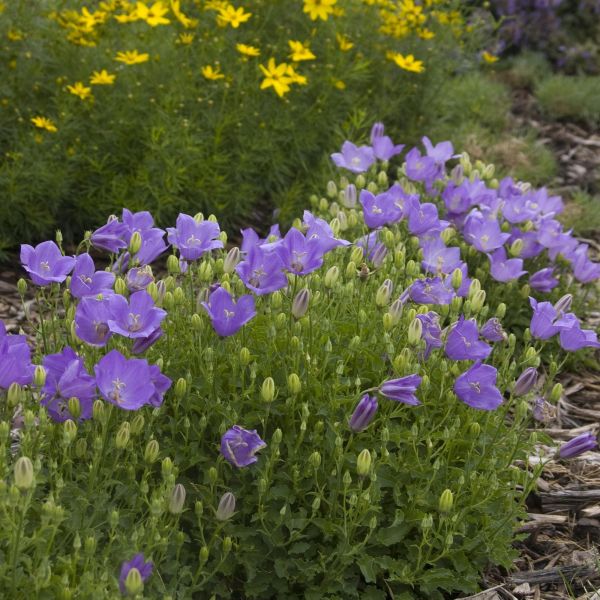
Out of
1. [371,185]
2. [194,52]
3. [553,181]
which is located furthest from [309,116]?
[553,181]

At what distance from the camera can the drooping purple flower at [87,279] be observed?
308cm

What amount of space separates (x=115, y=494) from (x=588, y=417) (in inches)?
106

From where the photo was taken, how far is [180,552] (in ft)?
9.84

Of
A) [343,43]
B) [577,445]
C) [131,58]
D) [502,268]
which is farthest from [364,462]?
[343,43]

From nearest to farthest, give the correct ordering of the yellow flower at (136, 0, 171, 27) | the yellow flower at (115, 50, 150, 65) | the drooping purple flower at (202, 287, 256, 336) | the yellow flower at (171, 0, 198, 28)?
the drooping purple flower at (202, 287, 256, 336) < the yellow flower at (115, 50, 150, 65) < the yellow flower at (136, 0, 171, 27) < the yellow flower at (171, 0, 198, 28)

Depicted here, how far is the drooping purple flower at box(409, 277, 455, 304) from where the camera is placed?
11.3 feet

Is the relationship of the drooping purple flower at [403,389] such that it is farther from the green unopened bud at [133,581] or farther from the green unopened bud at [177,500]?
the green unopened bud at [133,581]

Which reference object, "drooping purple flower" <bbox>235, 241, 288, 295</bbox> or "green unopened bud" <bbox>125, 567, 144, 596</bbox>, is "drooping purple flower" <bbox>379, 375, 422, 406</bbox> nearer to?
"drooping purple flower" <bbox>235, 241, 288, 295</bbox>

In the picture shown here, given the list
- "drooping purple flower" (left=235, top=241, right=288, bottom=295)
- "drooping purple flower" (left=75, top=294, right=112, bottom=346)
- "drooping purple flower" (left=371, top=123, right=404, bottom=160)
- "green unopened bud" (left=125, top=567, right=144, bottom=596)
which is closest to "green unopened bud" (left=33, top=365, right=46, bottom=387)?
"drooping purple flower" (left=75, top=294, right=112, bottom=346)

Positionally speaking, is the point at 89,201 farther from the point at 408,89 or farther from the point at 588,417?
the point at 588,417

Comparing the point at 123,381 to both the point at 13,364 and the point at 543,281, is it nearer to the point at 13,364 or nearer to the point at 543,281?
the point at 13,364

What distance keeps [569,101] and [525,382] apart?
669 centimetres

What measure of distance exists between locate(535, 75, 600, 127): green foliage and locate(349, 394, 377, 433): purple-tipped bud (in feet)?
23.1

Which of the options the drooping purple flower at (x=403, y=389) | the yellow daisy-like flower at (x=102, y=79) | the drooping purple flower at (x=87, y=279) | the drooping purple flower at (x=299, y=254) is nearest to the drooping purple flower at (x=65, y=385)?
the drooping purple flower at (x=87, y=279)
